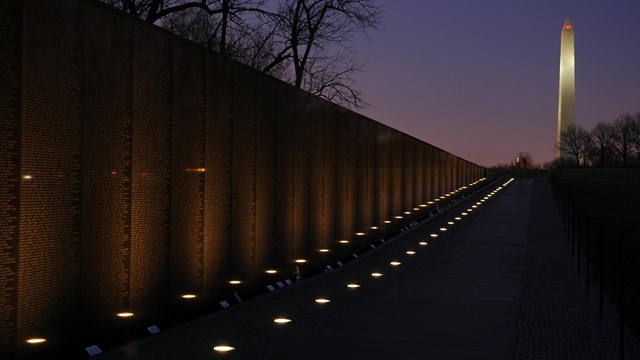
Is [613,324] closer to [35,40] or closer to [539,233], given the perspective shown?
[35,40]

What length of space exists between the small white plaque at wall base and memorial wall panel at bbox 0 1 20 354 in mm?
1336

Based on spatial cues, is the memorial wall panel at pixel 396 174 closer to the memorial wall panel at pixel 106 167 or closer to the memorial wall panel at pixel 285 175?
the memorial wall panel at pixel 285 175

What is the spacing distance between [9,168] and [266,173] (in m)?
8.15

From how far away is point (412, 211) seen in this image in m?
34.8

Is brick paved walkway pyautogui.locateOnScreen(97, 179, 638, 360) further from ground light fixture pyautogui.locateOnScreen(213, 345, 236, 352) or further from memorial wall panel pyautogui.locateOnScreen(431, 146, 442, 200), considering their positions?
memorial wall panel pyautogui.locateOnScreen(431, 146, 442, 200)

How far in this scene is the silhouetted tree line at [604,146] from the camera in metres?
177

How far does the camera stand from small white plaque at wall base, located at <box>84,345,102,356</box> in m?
9.40

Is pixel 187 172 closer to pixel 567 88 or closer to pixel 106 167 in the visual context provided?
pixel 106 167

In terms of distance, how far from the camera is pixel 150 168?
11.1 m

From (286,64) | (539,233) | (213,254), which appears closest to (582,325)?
(213,254)

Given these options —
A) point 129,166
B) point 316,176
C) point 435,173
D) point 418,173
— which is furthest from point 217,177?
point 435,173

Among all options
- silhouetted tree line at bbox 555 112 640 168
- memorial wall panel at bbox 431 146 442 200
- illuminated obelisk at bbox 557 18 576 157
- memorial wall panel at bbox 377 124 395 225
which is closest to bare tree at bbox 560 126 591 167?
silhouetted tree line at bbox 555 112 640 168

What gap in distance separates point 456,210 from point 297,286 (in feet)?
91.1

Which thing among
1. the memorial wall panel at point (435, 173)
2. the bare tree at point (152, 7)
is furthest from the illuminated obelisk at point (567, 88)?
the bare tree at point (152, 7)
